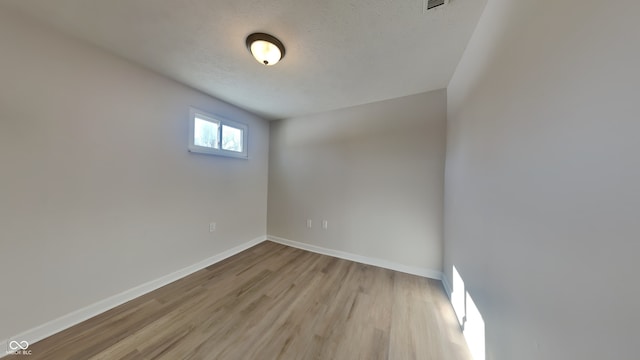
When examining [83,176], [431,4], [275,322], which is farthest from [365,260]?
[83,176]

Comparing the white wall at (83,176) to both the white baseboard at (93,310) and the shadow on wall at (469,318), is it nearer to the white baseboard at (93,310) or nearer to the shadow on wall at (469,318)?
the white baseboard at (93,310)

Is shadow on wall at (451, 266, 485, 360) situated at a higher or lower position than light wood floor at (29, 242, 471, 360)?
higher

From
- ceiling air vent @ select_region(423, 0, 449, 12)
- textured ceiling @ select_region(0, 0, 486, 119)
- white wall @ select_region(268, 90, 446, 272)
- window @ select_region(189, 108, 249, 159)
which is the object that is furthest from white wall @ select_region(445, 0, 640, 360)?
window @ select_region(189, 108, 249, 159)

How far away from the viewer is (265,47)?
146 centimetres

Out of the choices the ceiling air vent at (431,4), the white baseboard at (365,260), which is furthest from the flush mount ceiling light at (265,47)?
the white baseboard at (365,260)

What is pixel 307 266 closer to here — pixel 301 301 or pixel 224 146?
pixel 301 301

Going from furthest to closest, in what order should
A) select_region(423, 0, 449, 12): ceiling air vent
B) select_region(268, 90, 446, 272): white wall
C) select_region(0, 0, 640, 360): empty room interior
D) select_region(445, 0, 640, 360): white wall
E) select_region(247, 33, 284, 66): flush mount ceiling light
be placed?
select_region(268, 90, 446, 272): white wall < select_region(247, 33, 284, 66): flush mount ceiling light < select_region(423, 0, 449, 12): ceiling air vent < select_region(0, 0, 640, 360): empty room interior < select_region(445, 0, 640, 360): white wall

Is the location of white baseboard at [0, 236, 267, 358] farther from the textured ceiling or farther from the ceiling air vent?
the ceiling air vent

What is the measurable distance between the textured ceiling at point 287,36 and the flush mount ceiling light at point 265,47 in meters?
0.04

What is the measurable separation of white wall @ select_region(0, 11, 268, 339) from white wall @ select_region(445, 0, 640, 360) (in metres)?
2.90

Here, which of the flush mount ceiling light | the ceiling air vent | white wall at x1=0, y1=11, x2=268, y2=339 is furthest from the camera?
the flush mount ceiling light

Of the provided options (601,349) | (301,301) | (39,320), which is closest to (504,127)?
(601,349)

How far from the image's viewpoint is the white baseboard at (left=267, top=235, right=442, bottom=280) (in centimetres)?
232

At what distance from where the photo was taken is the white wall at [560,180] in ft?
1.55
